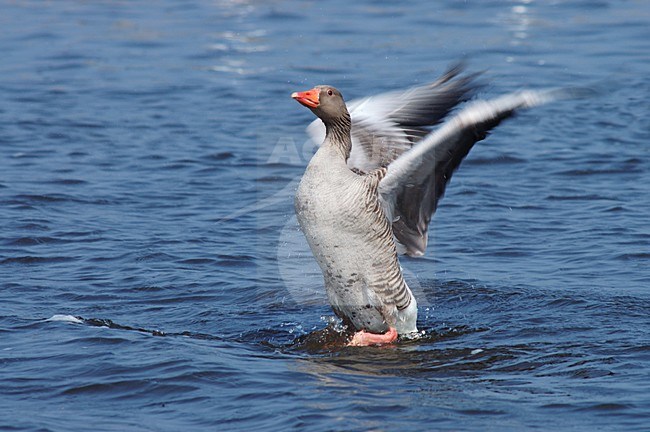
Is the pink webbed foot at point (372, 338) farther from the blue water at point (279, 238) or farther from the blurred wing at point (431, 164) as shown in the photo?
the blurred wing at point (431, 164)

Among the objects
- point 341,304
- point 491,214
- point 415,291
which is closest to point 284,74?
point 491,214

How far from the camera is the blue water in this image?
6.61 m

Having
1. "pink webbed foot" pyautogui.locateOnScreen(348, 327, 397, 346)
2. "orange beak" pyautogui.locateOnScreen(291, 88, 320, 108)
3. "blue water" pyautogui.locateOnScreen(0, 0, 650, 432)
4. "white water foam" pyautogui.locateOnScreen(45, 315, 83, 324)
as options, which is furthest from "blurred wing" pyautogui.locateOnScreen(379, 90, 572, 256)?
"white water foam" pyautogui.locateOnScreen(45, 315, 83, 324)

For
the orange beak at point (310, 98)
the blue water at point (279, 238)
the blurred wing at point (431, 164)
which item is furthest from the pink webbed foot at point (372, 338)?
the orange beak at point (310, 98)

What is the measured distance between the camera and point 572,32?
1884 cm

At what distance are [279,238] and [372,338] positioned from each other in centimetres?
258

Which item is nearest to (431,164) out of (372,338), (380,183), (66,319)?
(380,183)

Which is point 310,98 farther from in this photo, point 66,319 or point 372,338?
point 66,319

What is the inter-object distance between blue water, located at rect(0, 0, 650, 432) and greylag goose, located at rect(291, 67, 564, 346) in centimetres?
39

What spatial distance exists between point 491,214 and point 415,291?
2.23m

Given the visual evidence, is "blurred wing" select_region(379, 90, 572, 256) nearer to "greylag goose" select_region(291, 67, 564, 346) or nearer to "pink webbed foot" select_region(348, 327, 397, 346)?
"greylag goose" select_region(291, 67, 564, 346)

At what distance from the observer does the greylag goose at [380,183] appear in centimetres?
714

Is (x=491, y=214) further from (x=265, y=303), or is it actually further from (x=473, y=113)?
(x=473, y=113)

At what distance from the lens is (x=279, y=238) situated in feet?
33.3
